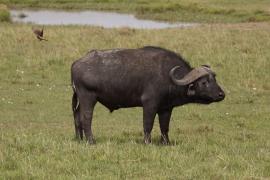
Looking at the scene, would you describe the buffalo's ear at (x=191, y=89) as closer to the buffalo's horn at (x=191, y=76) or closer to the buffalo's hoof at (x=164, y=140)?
the buffalo's horn at (x=191, y=76)

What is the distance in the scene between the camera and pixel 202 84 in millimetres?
9445

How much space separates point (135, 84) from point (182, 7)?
124ft

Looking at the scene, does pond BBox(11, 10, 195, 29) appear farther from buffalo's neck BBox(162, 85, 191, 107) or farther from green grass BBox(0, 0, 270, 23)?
buffalo's neck BBox(162, 85, 191, 107)

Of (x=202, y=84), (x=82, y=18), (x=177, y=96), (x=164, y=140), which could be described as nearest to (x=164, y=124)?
(x=164, y=140)

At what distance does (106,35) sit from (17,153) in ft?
54.0

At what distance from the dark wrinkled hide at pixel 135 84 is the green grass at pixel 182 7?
30.2 meters

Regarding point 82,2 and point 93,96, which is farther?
point 82,2

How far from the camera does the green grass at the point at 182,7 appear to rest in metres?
42.1

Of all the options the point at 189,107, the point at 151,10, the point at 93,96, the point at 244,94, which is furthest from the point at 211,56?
the point at 151,10

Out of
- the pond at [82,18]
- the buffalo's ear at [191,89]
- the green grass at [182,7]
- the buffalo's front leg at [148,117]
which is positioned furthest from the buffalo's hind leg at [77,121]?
the green grass at [182,7]

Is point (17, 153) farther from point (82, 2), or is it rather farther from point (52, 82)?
point (82, 2)

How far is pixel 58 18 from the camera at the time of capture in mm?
→ 41062

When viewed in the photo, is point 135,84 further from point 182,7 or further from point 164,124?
point 182,7

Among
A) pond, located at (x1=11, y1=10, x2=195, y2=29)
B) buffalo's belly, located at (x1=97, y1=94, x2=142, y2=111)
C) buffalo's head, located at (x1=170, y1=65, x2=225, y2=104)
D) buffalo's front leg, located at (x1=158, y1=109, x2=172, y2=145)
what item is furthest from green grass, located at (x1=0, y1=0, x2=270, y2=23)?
buffalo's belly, located at (x1=97, y1=94, x2=142, y2=111)
